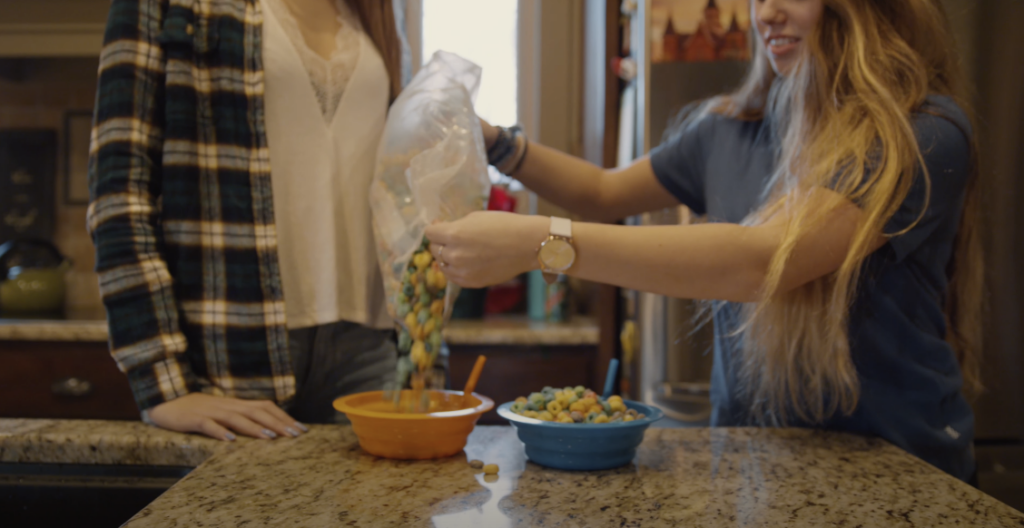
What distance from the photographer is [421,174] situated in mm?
994

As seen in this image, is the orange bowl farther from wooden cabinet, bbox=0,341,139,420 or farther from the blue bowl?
wooden cabinet, bbox=0,341,139,420

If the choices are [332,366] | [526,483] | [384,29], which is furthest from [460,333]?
[526,483]

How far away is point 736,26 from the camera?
6.02ft

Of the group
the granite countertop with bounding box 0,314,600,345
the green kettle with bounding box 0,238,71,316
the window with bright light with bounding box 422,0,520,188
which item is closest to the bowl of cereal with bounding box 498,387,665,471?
the granite countertop with bounding box 0,314,600,345

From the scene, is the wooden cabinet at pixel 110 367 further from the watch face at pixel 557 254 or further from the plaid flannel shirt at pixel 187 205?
the watch face at pixel 557 254

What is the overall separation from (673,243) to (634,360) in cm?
104

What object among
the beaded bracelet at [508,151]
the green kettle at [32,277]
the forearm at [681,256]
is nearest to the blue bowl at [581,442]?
the forearm at [681,256]

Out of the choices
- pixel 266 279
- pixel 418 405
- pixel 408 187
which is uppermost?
pixel 408 187

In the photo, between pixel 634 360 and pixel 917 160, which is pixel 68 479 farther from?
pixel 634 360

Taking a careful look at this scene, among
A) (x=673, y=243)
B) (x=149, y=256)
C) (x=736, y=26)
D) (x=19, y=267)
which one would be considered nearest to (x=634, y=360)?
(x=736, y=26)

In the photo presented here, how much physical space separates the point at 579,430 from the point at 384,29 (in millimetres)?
736

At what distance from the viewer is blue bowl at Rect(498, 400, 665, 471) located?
2.74 ft

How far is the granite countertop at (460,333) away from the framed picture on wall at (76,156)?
0.65 metres

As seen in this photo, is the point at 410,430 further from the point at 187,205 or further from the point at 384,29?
the point at 384,29
